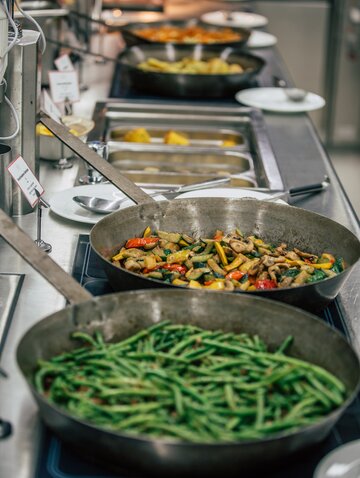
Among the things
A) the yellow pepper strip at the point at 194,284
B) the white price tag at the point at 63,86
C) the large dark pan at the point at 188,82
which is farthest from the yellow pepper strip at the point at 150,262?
the large dark pan at the point at 188,82

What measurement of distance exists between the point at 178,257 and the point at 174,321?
0.39m

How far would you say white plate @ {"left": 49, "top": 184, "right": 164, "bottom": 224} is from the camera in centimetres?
240

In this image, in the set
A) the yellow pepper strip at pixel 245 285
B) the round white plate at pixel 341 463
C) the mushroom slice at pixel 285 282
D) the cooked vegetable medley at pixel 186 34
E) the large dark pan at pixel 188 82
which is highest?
the cooked vegetable medley at pixel 186 34

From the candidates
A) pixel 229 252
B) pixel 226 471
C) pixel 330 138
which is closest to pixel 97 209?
pixel 229 252

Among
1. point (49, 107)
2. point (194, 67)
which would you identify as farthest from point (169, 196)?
point (194, 67)

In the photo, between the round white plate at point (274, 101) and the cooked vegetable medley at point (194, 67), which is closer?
the round white plate at point (274, 101)

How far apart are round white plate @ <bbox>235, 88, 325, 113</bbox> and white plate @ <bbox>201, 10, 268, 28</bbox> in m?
1.43

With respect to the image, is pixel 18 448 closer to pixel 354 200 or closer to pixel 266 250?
pixel 266 250

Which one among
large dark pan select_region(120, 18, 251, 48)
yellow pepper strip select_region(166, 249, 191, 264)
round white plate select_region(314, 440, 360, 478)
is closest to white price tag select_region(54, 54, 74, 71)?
large dark pan select_region(120, 18, 251, 48)

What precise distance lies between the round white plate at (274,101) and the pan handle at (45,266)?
219 centimetres

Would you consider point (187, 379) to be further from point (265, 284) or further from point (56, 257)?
point (56, 257)

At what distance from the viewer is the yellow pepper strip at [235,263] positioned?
1992mm

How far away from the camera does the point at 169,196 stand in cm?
265

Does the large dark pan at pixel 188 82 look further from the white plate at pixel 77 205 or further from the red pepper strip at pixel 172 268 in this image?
the red pepper strip at pixel 172 268
